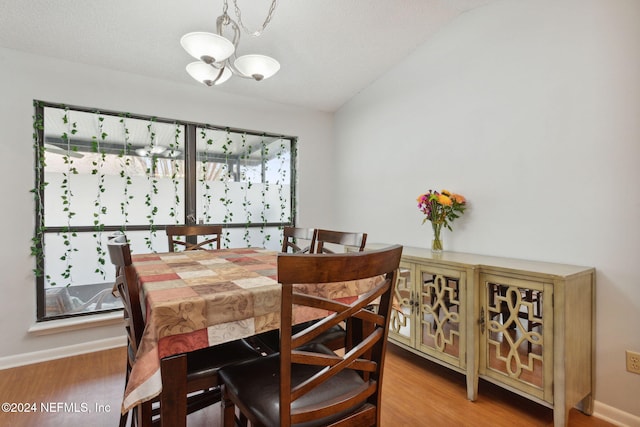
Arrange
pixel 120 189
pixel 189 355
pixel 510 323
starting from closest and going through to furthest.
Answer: pixel 189 355, pixel 510 323, pixel 120 189

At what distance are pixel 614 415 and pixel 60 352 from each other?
12.1ft

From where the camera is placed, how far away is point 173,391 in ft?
3.33

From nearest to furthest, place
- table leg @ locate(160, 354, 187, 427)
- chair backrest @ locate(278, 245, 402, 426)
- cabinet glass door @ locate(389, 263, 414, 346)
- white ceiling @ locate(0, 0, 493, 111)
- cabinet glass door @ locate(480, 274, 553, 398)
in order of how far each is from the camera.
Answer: chair backrest @ locate(278, 245, 402, 426), table leg @ locate(160, 354, 187, 427), cabinet glass door @ locate(480, 274, 553, 398), white ceiling @ locate(0, 0, 493, 111), cabinet glass door @ locate(389, 263, 414, 346)

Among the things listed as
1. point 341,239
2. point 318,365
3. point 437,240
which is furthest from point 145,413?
point 437,240

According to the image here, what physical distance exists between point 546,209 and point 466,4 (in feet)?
5.40

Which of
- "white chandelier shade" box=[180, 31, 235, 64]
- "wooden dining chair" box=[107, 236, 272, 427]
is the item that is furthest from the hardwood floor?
"white chandelier shade" box=[180, 31, 235, 64]

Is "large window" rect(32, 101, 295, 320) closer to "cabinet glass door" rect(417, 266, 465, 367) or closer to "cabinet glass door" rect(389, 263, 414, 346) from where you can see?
"cabinet glass door" rect(389, 263, 414, 346)

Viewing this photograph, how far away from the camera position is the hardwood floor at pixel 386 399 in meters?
1.72

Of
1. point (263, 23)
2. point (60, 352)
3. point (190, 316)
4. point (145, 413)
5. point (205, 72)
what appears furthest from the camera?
point (60, 352)

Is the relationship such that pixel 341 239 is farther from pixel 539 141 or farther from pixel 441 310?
pixel 539 141

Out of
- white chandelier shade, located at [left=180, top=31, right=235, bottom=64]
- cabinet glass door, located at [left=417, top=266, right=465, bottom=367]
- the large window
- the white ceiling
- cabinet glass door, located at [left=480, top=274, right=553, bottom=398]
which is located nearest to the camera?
white chandelier shade, located at [left=180, top=31, right=235, bottom=64]

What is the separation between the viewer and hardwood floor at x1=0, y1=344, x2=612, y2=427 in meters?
1.72

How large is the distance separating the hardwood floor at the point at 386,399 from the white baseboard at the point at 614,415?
39 mm

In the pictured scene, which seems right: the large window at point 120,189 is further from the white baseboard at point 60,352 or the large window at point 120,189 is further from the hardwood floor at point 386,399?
the hardwood floor at point 386,399
